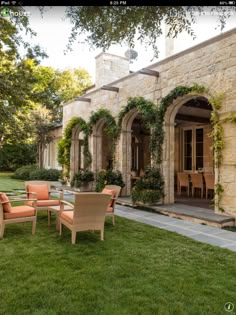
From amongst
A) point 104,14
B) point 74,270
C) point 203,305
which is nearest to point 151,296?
point 203,305

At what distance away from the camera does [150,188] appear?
297 inches

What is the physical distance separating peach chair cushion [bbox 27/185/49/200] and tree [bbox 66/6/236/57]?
482 cm

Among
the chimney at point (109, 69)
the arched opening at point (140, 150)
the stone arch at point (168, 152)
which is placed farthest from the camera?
the arched opening at point (140, 150)

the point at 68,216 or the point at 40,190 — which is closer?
the point at 68,216

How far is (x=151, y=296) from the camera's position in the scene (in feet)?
8.47

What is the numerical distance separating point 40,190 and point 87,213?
88.8 inches

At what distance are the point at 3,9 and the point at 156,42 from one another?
967 mm

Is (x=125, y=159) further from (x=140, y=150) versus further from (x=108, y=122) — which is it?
(x=140, y=150)

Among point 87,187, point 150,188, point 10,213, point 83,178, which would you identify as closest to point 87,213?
point 10,213

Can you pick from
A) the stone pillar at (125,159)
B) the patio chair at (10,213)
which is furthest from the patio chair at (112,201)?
the stone pillar at (125,159)

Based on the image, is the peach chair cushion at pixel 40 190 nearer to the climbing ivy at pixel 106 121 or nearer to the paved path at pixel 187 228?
the paved path at pixel 187 228

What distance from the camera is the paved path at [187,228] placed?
4535 millimetres

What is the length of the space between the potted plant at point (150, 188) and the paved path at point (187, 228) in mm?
427

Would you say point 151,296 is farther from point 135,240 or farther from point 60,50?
point 60,50
